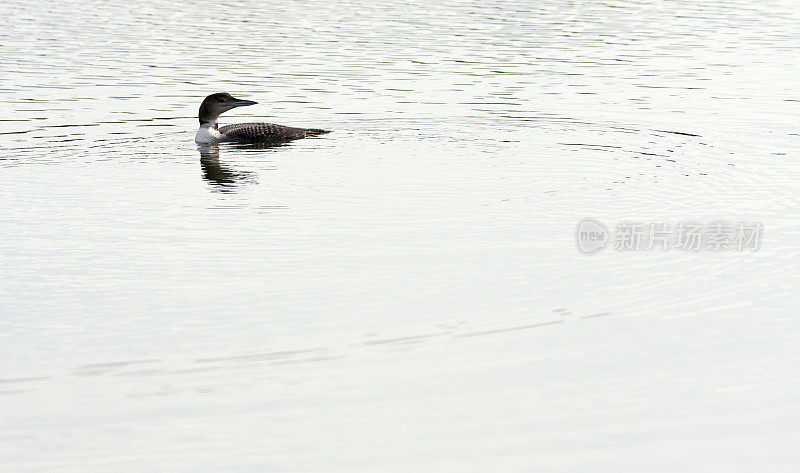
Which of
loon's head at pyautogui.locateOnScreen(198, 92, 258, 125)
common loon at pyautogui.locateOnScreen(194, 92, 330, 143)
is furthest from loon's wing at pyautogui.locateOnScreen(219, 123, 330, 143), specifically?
loon's head at pyautogui.locateOnScreen(198, 92, 258, 125)

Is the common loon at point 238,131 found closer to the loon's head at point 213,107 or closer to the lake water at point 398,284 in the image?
the loon's head at point 213,107

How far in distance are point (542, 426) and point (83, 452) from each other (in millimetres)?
2291

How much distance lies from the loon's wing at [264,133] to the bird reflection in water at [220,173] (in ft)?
0.40

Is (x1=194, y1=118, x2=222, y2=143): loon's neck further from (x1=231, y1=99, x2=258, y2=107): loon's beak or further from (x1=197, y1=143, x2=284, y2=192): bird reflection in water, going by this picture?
(x1=231, y1=99, x2=258, y2=107): loon's beak

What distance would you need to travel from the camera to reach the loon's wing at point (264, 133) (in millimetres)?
15625

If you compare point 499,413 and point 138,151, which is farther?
A: point 138,151

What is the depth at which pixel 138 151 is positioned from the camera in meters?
14.7

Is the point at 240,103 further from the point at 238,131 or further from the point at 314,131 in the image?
the point at 314,131

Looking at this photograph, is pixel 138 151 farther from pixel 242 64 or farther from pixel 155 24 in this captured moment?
pixel 155 24

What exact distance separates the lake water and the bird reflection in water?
0.24 feet

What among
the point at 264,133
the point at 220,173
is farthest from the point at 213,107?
the point at 220,173

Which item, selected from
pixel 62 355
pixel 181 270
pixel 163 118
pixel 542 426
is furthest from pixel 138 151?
pixel 542 426

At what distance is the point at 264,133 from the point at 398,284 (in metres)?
7.33

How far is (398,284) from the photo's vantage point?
343 inches
